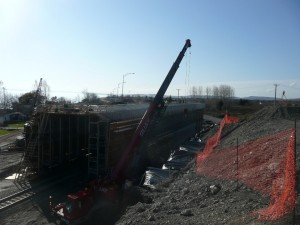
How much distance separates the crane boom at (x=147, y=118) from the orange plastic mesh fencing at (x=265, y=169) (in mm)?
4213


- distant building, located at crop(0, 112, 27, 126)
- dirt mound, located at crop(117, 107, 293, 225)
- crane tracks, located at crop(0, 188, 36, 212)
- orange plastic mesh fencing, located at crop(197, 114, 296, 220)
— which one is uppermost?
orange plastic mesh fencing, located at crop(197, 114, 296, 220)

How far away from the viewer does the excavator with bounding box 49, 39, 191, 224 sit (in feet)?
54.3

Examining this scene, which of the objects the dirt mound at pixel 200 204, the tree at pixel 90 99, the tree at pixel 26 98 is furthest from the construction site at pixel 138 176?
the tree at pixel 26 98

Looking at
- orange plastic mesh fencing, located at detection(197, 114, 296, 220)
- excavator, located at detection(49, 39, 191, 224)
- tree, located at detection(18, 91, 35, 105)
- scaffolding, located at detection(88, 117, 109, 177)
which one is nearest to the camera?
orange plastic mesh fencing, located at detection(197, 114, 296, 220)

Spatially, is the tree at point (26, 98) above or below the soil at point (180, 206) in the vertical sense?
above

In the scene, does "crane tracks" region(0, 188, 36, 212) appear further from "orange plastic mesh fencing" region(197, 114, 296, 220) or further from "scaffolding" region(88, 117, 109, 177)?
"orange plastic mesh fencing" region(197, 114, 296, 220)

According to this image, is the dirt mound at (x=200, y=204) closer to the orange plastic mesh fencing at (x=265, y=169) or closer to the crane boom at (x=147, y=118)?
the orange plastic mesh fencing at (x=265, y=169)

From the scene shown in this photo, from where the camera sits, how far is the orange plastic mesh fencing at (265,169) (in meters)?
11.7

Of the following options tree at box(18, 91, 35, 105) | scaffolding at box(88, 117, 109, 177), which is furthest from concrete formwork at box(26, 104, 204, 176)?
tree at box(18, 91, 35, 105)

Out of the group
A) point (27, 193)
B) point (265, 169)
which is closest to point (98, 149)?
point (27, 193)

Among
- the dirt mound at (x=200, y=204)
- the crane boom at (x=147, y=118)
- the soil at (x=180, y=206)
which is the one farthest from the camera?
the crane boom at (x=147, y=118)

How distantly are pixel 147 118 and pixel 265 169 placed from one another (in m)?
8.60

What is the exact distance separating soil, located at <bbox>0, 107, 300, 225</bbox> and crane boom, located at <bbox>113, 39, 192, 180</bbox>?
159 cm

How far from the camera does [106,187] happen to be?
18969 millimetres
